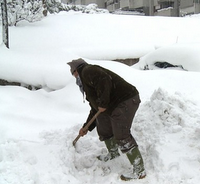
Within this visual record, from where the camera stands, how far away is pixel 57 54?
21.9 ft

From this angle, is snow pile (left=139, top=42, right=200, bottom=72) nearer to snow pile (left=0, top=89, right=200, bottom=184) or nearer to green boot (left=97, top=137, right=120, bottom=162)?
snow pile (left=0, top=89, right=200, bottom=184)

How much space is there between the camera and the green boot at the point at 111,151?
3.12 metres

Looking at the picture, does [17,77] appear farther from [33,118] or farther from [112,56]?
[112,56]

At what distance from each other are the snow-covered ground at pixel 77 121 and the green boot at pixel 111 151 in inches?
2.4

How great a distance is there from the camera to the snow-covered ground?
278 cm

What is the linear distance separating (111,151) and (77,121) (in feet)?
3.08

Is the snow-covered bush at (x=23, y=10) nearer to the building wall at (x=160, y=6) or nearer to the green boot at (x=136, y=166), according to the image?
the green boot at (x=136, y=166)

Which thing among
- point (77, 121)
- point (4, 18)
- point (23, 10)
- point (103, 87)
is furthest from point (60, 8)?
point (103, 87)

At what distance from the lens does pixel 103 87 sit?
8.39ft

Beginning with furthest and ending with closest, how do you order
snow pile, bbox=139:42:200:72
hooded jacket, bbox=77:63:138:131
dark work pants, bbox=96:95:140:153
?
snow pile, bbox=139:42:200:72 → dark work pants, bbox=96:95:140:153 → hooded jacket, bbox=77:63:138:131

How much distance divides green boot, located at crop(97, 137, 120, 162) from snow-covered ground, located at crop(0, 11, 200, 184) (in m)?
0.06

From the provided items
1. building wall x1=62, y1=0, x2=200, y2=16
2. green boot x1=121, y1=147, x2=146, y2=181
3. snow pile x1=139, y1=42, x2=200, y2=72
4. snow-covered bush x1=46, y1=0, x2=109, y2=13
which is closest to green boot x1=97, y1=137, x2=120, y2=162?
green boot x1=121, y1=147, x2=146, y2=181

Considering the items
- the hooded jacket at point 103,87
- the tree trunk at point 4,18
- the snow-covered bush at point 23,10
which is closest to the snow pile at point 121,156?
the hooded jacket at point 103,87

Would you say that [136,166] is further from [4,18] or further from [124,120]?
[4,18]
